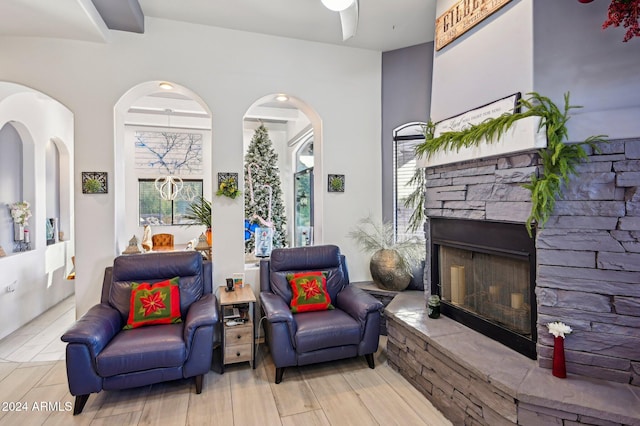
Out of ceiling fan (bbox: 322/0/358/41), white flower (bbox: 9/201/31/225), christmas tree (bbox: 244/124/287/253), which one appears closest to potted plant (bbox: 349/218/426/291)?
ceiling fan (bbox: 322/0/358/41)

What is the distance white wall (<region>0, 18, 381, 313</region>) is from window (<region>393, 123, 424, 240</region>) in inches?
9.2

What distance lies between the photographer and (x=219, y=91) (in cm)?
347

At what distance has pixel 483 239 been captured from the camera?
253 cm

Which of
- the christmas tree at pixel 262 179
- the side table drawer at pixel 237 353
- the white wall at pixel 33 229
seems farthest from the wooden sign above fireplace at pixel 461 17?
the white wall at pixel 33 229

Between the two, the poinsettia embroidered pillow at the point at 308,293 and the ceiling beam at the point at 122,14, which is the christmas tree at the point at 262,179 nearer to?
the poinsettia embroidered pillow at the point at 308,293

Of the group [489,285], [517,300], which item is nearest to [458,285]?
[489,285]

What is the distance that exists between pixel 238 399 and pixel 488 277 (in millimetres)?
2196

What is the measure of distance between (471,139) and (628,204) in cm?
97

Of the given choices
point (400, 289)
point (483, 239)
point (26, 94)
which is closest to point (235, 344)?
point (400, 289)

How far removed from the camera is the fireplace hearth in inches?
87.3

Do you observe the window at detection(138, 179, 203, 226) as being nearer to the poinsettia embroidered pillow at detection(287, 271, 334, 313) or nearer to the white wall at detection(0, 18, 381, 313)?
the white wall at detection(0, 18, 381, 313)

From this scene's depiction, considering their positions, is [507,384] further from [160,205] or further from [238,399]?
[160,205]

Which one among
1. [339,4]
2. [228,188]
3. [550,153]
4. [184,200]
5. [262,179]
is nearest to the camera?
[550,153]

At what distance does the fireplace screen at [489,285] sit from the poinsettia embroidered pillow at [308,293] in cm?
112
